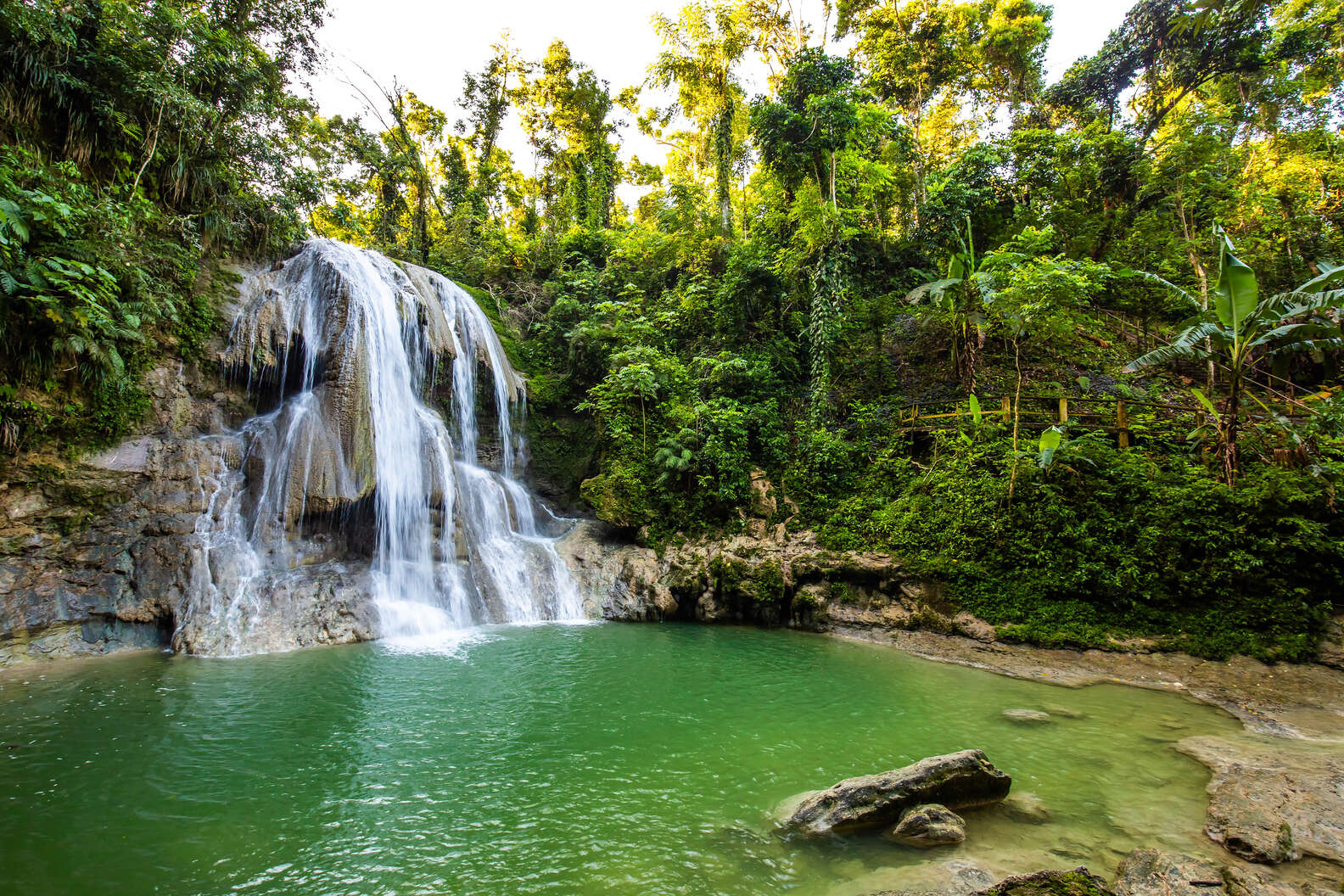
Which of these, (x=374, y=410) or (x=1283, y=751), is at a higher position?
(x=374, y=410)

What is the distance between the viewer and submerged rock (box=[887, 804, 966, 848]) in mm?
3602

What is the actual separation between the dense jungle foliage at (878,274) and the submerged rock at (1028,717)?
2.74 meters

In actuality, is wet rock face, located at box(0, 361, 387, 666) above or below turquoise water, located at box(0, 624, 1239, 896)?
above

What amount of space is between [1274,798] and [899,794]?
274cm

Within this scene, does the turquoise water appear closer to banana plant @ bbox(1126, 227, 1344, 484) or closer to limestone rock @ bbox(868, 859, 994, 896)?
limestone rock @ bbox(868, 859, 994, 896)

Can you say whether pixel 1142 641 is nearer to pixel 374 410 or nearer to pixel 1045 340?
pixel 1045 340

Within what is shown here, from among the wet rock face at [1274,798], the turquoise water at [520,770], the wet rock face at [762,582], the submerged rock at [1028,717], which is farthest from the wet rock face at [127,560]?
the wet rock face at [1274,798]

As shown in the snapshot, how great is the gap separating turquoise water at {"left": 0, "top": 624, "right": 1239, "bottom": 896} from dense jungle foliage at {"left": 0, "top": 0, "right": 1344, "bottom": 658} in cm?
321

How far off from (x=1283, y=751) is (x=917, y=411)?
7.57m

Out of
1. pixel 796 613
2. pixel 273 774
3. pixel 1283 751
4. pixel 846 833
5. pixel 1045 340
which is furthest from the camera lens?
pixel 1045 340

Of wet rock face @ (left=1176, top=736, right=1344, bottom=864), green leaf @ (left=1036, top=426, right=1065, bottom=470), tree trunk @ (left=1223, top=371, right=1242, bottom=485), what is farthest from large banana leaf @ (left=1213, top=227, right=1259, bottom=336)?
wet rock face @ (left=1176, top=736, right=1344, bottom=864)

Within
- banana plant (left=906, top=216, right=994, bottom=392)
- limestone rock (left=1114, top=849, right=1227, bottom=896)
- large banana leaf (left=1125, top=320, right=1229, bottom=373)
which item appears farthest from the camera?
banana plant (left=906, top=216, right=994, bottom=392)

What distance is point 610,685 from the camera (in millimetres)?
6977

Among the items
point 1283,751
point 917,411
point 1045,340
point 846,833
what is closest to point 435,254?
point 917,411
